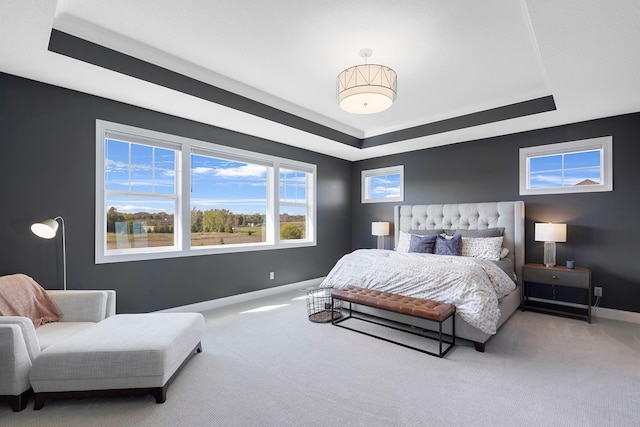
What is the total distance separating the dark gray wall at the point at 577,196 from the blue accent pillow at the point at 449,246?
1.01 m

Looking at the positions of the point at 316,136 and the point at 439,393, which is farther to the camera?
the point at 316,136

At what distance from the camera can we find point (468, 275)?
298cm

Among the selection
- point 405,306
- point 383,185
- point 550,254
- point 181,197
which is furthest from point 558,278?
point 181,197

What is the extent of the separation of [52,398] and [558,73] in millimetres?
4621

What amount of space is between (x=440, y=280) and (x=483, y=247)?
1.44 metres

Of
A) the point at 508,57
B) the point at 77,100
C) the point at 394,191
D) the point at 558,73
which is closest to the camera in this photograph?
the point at 558,73

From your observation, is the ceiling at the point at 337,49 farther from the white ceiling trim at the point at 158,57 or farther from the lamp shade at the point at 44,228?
the lamp shade at the point at 44,228

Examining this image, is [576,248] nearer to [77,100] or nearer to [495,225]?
[495,225]

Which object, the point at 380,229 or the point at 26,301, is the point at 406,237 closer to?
the point at 380,229

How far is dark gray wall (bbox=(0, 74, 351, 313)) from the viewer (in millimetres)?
2725

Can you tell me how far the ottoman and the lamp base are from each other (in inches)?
172

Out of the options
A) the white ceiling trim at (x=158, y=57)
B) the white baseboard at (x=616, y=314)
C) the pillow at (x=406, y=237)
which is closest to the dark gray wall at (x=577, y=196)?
the white baseboard at (x=616, y=314)

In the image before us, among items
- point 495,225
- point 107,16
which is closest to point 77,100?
point 107,16

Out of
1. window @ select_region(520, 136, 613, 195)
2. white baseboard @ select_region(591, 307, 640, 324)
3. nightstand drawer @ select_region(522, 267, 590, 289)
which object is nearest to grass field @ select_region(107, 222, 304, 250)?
nightstand drawer @ select_region(522, 267, 590, 289)
